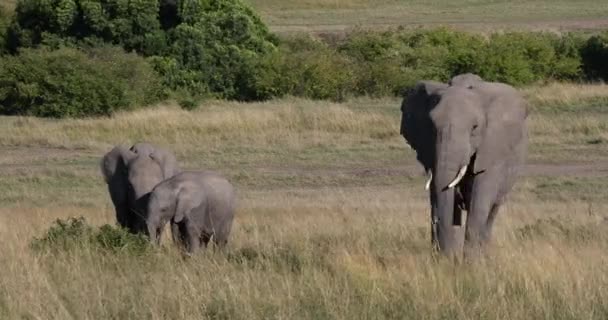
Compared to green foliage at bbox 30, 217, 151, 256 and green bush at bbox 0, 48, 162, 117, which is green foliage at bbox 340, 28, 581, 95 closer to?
green bush at bbox 0, 48, 162, 117

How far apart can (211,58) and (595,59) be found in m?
11.7

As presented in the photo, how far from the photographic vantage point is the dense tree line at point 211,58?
35.5 m

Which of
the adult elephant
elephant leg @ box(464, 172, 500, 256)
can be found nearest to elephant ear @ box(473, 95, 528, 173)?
the adult elephant

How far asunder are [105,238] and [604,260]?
3.66m

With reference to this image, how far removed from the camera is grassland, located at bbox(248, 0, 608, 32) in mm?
68250

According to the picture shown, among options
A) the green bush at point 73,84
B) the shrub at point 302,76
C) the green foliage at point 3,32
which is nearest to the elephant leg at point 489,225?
the green bush at point 73,84

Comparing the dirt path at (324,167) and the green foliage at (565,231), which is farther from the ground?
the green foliage at (565,231)

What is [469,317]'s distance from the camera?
664 centimetres

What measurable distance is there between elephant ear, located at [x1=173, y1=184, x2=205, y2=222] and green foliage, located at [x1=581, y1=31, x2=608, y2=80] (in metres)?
29.6

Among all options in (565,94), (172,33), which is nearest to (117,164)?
(565,94)

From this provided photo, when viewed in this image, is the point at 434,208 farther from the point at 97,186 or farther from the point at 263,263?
the point at 97,186

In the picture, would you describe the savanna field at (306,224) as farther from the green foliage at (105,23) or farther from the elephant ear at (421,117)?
the green foliage at (105,23)

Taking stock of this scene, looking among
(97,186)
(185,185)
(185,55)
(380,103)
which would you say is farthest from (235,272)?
(185,55)

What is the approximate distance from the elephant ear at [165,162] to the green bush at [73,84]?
18.8 m
